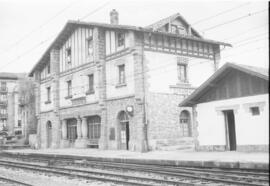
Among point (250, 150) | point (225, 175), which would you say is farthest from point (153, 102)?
point (225, 175)

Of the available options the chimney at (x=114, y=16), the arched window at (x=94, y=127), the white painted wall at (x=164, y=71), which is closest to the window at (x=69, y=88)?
the arched window at (x=94, y=127)

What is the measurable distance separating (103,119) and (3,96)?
46.7m

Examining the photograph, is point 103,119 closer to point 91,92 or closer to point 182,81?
point 91,92

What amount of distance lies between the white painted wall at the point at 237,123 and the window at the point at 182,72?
16.4 feet

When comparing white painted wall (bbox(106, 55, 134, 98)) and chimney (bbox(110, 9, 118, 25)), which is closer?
white painted wall (bbox(106, 55, 134, 98))

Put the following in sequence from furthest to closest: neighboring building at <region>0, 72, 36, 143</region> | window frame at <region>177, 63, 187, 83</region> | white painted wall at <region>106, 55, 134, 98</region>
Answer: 1. neighboring building at <region>0, 72, 36, 143</region>
2. window frame at <region>177, 63, 187, 83</region>
3. white painted wall at <region>106, 55, 134, 98</region>

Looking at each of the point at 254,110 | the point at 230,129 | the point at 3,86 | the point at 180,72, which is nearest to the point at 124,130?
the point at 180,72

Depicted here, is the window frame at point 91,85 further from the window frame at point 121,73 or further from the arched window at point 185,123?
the arched window at point 185,123

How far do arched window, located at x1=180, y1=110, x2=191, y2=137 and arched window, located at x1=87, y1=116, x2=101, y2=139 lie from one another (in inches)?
230

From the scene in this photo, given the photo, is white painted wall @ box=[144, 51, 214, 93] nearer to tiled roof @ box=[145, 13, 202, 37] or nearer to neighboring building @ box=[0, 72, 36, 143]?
tiled roof @ box=[145, 13, 202, 37]

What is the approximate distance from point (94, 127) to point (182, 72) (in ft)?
24.0

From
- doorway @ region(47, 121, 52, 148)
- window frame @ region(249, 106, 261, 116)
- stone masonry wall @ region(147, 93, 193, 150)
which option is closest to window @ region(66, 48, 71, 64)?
doorway @ region(47, 121, 52, 148)

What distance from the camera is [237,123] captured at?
1653cm

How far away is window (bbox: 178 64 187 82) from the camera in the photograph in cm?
2342
